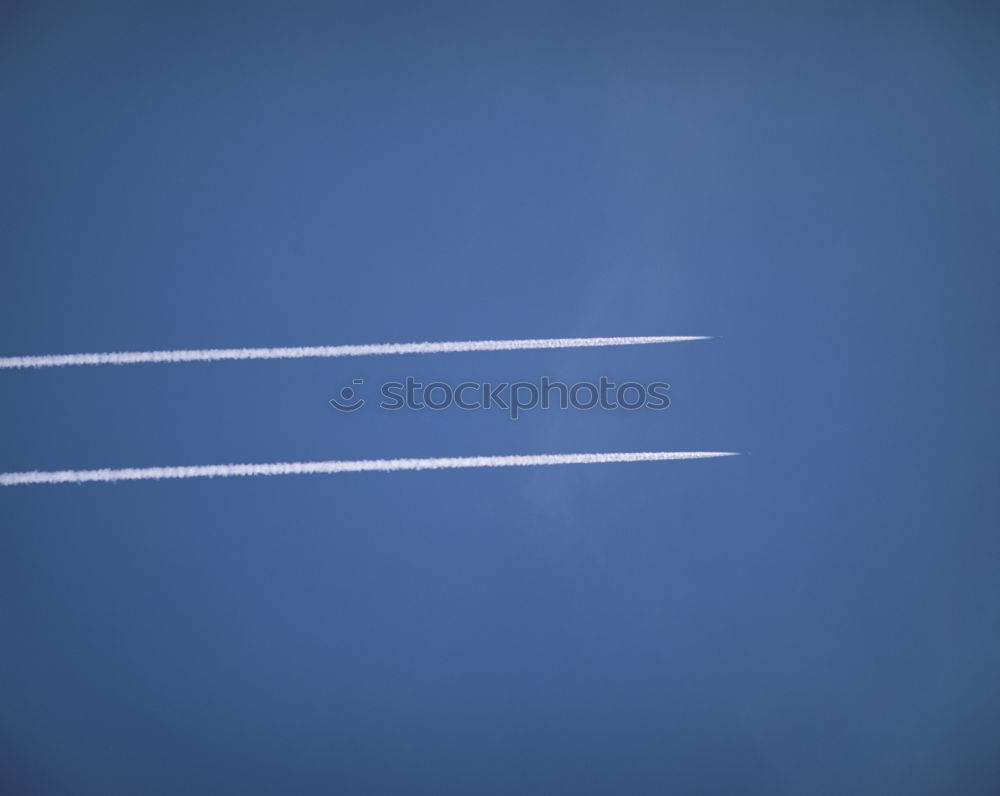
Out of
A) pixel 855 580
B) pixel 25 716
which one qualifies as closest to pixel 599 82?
pixel 855 580

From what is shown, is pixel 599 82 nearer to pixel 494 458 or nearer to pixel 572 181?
pixel 572 181

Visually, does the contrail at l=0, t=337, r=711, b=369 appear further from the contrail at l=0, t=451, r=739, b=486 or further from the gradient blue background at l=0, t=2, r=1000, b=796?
the contrail at l=0, t=451, r=739, b=486

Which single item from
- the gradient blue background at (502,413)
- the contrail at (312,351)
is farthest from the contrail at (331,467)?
the contrail at (312,351)

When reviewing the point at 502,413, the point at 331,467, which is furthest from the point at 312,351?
the point at 502,413

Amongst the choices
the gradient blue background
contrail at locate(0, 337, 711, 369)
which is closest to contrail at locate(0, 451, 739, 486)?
the gradient blue background

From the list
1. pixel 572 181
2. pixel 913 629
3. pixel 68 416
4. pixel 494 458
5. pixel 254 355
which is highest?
pixel 572 181

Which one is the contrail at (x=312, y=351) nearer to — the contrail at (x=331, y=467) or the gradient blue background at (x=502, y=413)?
the gradient blue background at (x=502, y=413)
